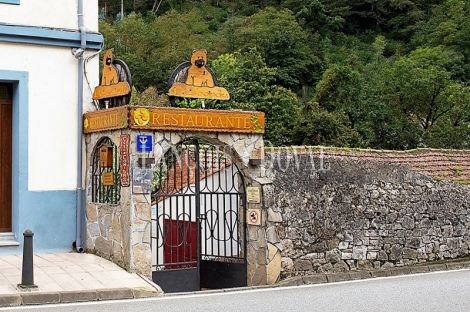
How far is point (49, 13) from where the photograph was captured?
43.6 ft

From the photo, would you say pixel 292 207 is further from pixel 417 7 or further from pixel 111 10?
pixel 111 10

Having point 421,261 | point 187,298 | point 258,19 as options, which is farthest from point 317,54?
point 187,298

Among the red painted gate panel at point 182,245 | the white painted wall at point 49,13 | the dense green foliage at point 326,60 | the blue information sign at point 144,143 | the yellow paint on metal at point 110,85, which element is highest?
the dense green foliage at point 326,60

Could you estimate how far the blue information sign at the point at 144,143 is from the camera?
1188cm

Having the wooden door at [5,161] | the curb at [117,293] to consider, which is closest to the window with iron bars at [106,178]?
the wooden door at [5,161]

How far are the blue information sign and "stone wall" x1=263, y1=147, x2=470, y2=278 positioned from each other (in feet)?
8.22

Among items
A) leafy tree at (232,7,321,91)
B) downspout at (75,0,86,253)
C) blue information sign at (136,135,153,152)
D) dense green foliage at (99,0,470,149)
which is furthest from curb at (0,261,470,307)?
leafy tree at (232,7,321,91)

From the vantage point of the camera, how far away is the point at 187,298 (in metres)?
10.7

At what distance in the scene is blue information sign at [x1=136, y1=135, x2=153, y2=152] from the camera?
11.9m

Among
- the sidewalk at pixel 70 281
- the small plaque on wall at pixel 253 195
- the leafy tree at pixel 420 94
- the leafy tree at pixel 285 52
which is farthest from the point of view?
the leafy tree at pixel 285 52

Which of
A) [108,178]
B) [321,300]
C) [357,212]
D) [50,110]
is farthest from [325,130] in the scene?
[321,300]

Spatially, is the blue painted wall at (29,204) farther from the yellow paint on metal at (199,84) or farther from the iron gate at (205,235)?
the yellow paint on metal at (199,84)

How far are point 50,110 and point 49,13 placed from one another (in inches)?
Result: 68.2

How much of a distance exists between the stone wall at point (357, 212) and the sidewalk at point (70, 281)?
3016 millimetres
